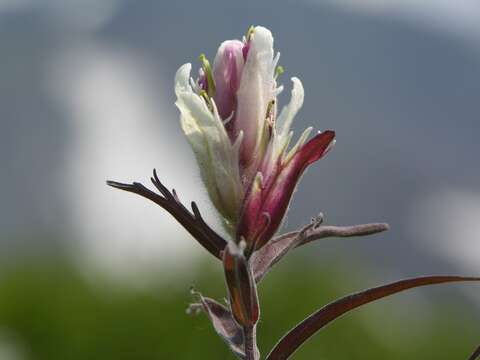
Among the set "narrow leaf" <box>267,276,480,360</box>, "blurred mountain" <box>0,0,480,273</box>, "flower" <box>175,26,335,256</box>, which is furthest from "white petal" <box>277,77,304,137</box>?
"blurred mountain" <box>0,0,480,273</box>

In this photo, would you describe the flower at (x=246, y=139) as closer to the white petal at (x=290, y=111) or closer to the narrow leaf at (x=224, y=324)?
the white petal at (x=290, y=111)

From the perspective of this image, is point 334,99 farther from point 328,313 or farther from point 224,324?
point 328,313

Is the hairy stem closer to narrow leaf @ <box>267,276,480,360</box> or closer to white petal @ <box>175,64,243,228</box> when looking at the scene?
narrow leaf @ <box>267,276,480,360</box>

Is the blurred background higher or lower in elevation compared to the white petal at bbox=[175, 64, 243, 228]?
lower

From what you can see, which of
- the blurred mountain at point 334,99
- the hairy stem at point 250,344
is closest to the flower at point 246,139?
the hairy stem at point 250,344

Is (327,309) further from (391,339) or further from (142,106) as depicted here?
(142,106)

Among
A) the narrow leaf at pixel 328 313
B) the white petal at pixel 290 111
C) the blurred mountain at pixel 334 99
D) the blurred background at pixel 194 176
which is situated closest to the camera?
the narrow leaf at pixel 328 313
